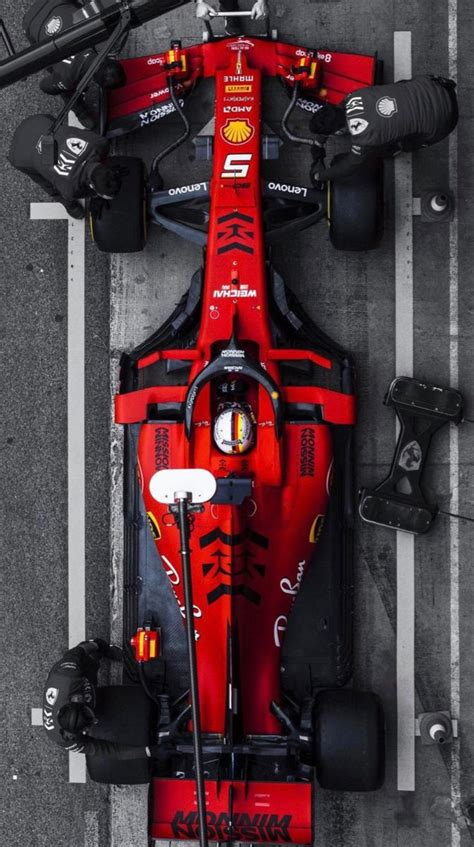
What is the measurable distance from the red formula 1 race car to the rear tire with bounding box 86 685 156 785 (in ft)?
0.05

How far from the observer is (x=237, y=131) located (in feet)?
21.0

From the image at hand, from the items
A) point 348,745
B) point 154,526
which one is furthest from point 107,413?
point 348,745

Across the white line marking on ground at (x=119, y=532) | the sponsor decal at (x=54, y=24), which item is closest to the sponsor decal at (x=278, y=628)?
the white line marking on ground at (x=119, y=532)

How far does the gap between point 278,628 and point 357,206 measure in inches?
126

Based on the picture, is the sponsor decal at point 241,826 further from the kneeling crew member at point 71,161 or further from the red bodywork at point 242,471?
the kneeling crew member at point 71,161

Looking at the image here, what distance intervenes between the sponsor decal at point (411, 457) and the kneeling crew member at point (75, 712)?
2.90 metres

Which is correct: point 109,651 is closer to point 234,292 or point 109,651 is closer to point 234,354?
point 234,354

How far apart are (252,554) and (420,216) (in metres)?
3.10

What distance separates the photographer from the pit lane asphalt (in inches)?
270

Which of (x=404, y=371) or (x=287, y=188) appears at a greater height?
(x=287, y=188)

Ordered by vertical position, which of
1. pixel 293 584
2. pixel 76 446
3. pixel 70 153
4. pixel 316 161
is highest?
pixel 316 161

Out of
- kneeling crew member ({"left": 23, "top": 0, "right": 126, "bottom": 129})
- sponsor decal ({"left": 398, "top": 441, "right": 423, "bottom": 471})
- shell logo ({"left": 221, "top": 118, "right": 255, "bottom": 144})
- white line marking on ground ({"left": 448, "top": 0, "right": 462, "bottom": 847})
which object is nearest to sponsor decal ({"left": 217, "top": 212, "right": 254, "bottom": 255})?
shell logo ({"left": 221, "top": 118, "right": 255, "bottom": 144})

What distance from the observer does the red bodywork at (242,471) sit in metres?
6.05

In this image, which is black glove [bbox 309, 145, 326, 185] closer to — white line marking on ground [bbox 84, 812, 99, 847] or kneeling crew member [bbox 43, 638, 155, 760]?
kneeling crew member [bbox 43, 638, 155, 760]
